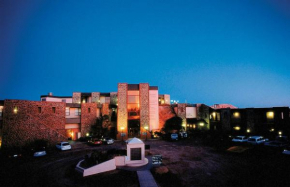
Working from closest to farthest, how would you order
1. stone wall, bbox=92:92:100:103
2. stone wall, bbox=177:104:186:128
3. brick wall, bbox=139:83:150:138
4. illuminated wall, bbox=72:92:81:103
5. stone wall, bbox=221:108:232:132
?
brick wall, bbox=139:83:150:138 → stone wall, bbox=221:108:232:132 → stone wall, bbox=177:104:186:128 → illuminated wall, bbox=72:92:81:103 → stone wall, bbox=92:92:100:103

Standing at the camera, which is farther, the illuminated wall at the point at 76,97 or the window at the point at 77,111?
the illuminated wall at the point at 76,97

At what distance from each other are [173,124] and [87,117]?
19.1 meters

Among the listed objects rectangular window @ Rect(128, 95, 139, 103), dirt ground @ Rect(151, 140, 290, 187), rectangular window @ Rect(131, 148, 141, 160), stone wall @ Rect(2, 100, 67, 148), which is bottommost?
dirt ground @ Rect(151, 140, 290, 187)

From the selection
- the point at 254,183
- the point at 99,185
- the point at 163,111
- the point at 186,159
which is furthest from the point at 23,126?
the point at 254,183

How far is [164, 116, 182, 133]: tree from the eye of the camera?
35000 mm

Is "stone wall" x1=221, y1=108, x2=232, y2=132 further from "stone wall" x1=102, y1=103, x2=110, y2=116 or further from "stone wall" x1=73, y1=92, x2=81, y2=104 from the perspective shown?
"stone wall" x1=73, y1=92, x2=81, y2=104

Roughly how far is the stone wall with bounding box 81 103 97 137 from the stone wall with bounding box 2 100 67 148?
5.61 meters

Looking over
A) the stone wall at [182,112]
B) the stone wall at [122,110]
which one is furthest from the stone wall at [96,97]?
the stone wall at [182,112]

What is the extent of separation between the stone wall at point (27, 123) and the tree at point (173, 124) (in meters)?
21.2

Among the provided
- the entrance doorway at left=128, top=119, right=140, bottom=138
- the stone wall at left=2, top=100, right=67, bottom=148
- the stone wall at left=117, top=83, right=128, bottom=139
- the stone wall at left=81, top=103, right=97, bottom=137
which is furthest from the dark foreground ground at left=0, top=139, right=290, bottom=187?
the entrance doorway at left=128, top=119, right=140, bottom=138

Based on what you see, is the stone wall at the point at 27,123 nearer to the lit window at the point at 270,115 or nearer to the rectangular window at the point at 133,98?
the rectangular window at the point at 133,98

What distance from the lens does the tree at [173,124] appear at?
35000 millimetres

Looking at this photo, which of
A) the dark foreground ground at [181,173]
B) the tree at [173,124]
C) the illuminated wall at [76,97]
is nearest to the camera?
the dark foreground ground at [181,173]

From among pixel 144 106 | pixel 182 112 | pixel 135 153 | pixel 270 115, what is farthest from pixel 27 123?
pixel 270 115
